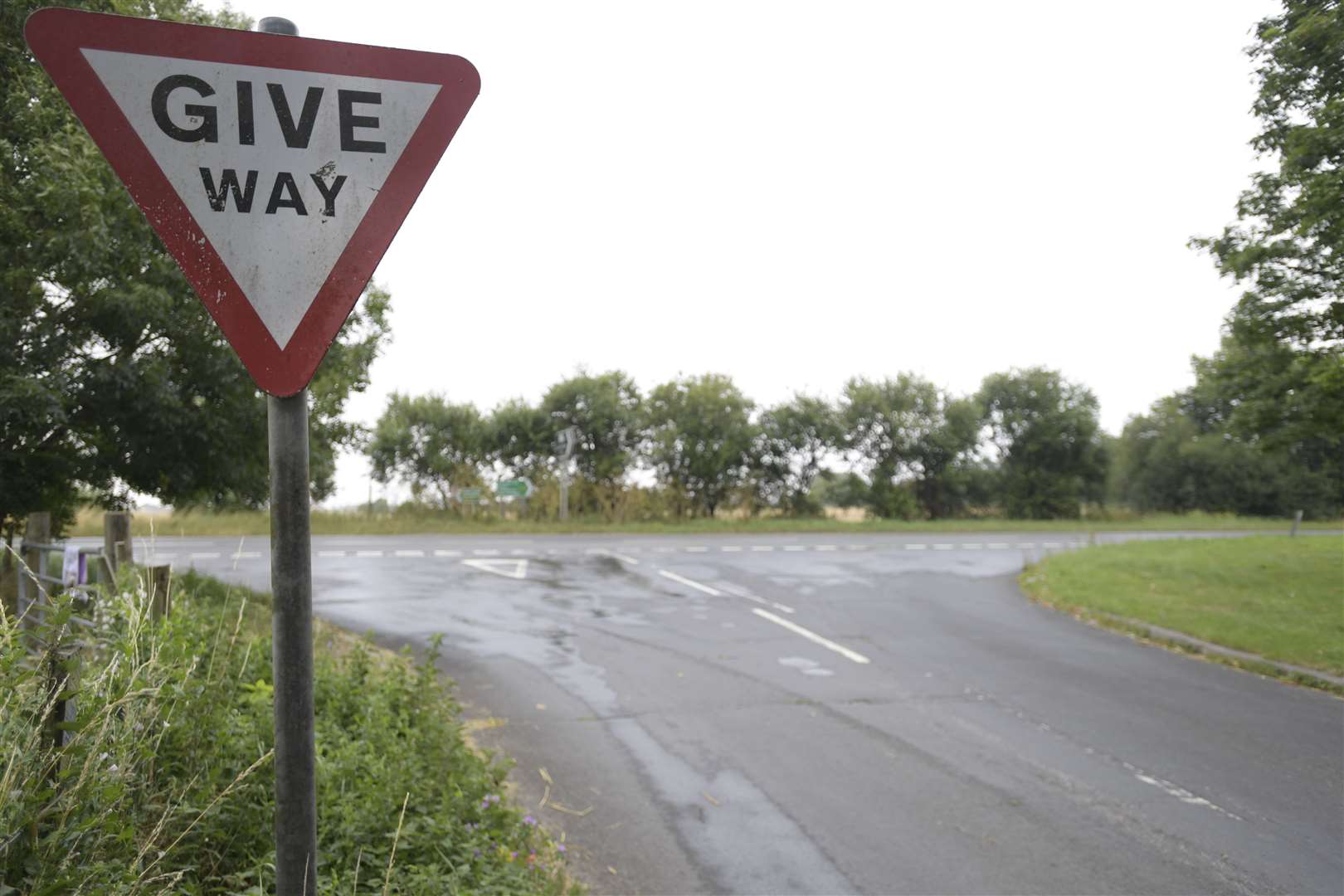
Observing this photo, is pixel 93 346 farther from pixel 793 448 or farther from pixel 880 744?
pixel 793 448

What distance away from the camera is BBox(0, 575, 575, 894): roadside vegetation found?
2.21 m

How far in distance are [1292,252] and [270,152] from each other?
10311 millimetres

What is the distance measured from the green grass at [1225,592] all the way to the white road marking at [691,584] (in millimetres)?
4926

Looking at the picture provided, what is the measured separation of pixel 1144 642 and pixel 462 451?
25971 mm

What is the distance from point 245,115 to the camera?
187 centimetres

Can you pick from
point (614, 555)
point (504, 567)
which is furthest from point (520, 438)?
point (504, 567)

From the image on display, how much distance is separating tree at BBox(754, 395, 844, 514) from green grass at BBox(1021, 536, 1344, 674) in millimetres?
17200

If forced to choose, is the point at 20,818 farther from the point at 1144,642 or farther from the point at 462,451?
the point at 462,451

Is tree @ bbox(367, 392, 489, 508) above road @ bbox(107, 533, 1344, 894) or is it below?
above

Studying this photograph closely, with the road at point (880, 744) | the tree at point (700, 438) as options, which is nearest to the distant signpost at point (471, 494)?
the tree at point (700, 438)

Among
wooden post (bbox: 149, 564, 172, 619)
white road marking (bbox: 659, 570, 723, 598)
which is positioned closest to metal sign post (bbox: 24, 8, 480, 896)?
wooden post (bbox: 149, 564, 172, 619)

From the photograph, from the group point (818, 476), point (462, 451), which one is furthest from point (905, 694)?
point (818, 476)

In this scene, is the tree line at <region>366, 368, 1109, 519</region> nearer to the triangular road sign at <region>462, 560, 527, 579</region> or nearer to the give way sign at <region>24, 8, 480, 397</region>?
the triangular road sign at <region>462, 560, 527, 579</region>

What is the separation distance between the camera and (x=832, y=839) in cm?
498
